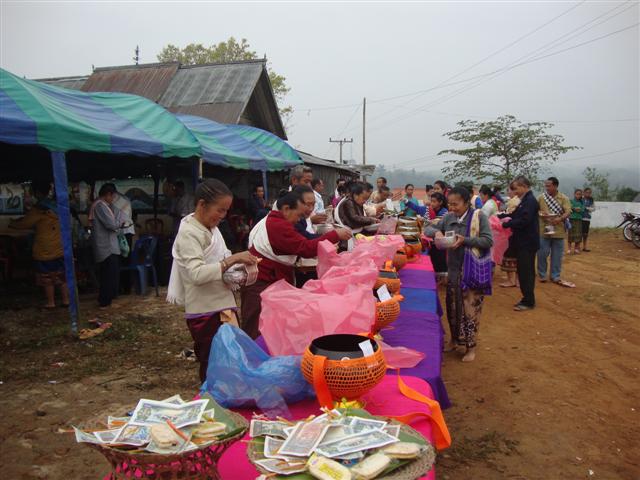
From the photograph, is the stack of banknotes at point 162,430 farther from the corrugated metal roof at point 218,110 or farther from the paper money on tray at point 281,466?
the corrugated metal roof at point 218,110

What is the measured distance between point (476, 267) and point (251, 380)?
2.93 m

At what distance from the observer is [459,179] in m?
25.0

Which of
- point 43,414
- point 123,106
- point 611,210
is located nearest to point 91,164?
point 123,106

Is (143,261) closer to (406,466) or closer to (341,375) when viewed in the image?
(341,375)

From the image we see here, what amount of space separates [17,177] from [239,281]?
8.00 meters

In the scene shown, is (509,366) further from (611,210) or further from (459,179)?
(459,179)

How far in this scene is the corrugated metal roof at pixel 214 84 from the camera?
13344 mm

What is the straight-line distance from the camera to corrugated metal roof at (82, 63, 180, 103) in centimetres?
1449

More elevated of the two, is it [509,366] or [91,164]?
[91,164]

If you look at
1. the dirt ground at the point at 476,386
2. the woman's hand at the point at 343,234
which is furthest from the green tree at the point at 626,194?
the woman's hand at the point at 343,234

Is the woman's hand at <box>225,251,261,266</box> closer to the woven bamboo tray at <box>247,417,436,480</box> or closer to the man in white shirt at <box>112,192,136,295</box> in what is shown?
the woven bamboo tray at <box>247,417,436,480</box>

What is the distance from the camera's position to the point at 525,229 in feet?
20.8

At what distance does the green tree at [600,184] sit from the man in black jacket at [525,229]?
2349 centimetres

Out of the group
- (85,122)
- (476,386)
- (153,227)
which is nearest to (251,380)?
(476,386)
